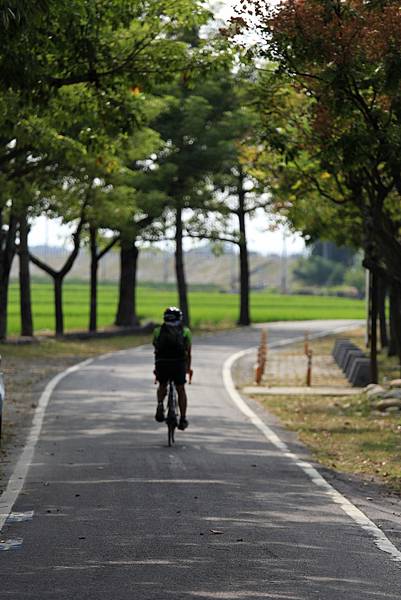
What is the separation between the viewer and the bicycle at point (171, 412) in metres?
17.4

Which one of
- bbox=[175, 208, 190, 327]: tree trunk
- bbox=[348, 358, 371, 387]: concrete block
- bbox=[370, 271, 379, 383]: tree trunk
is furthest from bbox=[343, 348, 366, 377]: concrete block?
bbox=[175, 208, 190, 327]: tree trunk

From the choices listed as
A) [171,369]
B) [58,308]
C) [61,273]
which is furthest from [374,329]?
[61,273]

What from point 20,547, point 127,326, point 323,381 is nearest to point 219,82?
point 127,326

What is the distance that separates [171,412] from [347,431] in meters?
3.88

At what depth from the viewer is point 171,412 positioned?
17547mm

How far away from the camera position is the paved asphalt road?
8.69 metres

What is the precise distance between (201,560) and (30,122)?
16.8m

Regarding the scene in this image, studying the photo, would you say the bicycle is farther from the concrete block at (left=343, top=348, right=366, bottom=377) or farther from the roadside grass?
the concrete block at (left=343, top=348, right=366, bottom=377)

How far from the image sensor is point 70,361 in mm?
36781


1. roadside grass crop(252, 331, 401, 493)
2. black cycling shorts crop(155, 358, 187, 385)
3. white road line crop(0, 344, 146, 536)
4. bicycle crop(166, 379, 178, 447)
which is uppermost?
black cycling shorts crop(155, 358, 187, 385)

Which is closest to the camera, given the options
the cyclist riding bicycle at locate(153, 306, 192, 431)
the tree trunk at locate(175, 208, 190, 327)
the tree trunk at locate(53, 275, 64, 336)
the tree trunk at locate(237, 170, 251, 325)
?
the cyclist riding bicycle at locate(153, 306, 192, 431)

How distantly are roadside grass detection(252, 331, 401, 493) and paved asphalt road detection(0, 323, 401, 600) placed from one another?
31.9 inches

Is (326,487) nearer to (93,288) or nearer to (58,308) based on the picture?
(58,308)

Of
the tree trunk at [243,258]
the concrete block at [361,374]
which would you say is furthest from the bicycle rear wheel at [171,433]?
the tree trunk at [243,258]
